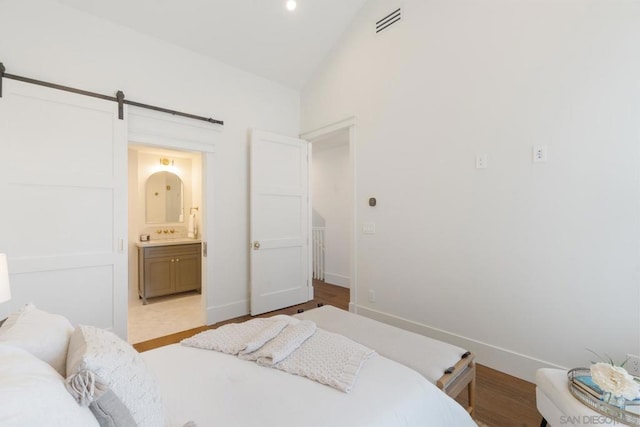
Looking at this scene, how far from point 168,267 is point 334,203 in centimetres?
295

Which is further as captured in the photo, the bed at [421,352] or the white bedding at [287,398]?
the bed at [421,352]

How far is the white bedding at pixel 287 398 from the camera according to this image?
3.55 ft

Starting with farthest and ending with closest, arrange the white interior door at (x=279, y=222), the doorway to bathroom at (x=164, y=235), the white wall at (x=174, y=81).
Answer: the doorway to bathroom at (x=164, y=235) < the white interior door at (x=279, y=222) < the white wall at (x=174, y=81)

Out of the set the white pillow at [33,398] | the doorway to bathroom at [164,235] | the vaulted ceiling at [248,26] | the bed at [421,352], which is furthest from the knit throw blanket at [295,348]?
the vaulted ceiling at [248,26]

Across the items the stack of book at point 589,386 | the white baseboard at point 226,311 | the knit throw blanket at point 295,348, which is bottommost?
the white baseboard at point 226,311

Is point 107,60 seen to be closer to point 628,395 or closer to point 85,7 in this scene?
point 85,7

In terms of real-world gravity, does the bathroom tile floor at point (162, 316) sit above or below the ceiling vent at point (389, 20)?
below

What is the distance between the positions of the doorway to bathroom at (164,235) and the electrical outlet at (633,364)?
3.79 metres

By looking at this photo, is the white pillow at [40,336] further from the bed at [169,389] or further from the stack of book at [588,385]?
the stack of book at [588,385]

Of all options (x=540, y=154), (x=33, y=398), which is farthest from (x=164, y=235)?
(x=540, y=154)

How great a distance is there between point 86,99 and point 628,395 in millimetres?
4029

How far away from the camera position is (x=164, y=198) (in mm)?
4738

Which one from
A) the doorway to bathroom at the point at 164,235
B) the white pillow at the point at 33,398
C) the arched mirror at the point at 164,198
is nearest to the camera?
the white pillow at the point at 33,398

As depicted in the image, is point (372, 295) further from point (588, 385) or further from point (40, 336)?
point (40, 336)
